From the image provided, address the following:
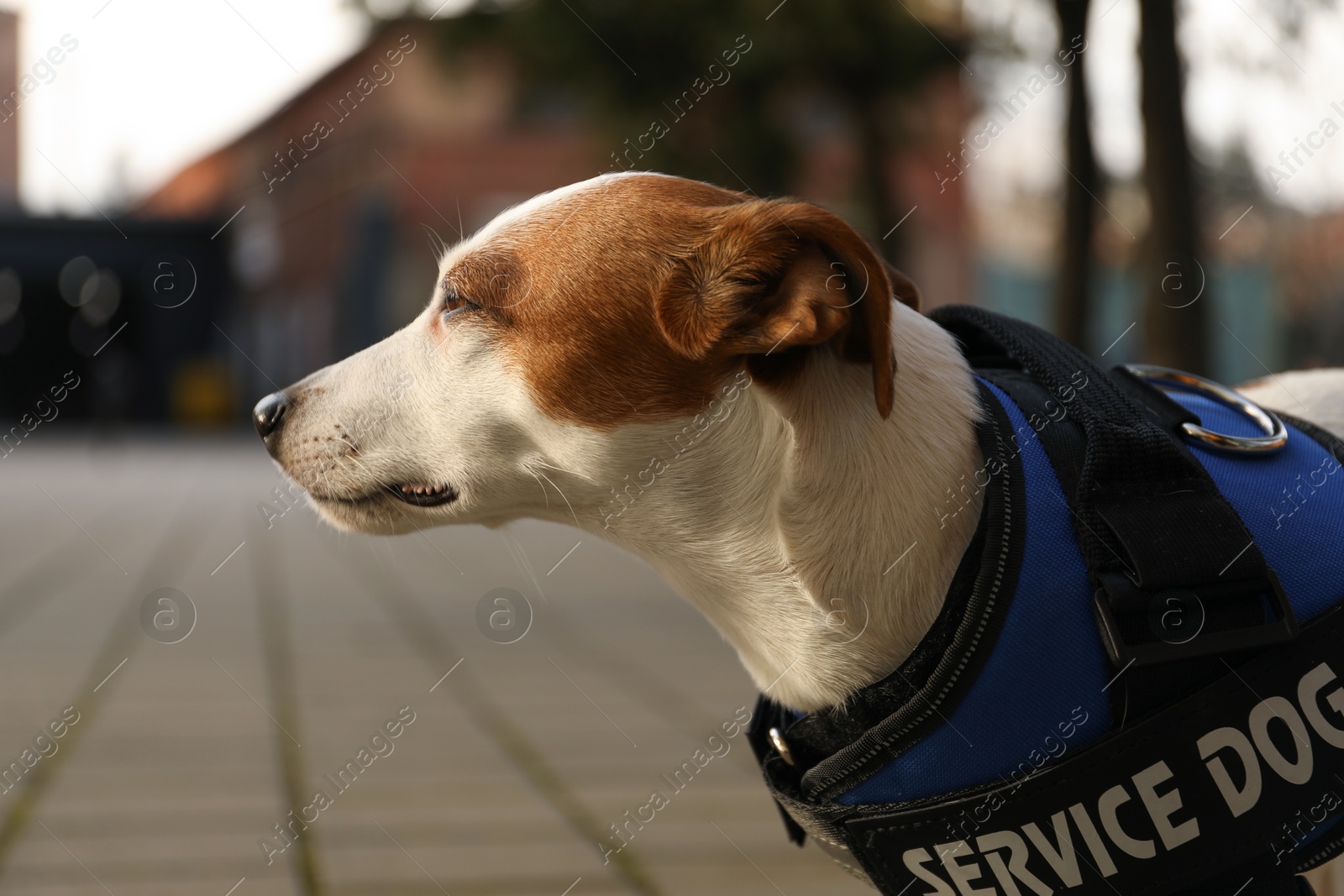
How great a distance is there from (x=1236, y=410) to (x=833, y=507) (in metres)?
0.67

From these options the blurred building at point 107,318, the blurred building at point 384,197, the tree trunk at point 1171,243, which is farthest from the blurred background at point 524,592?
the blurred building at point 107,318

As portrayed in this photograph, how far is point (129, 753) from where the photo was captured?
13.1ft

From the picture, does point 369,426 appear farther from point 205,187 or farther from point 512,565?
point 205,187

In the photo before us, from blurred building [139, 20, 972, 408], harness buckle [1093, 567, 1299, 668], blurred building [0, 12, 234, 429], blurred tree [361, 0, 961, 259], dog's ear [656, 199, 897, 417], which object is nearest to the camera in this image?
harness buckle [1093, 567, 1299, 668]

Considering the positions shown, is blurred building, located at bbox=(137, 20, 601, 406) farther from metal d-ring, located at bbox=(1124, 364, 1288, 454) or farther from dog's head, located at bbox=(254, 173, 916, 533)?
metal d-ring, located at bbox=(1124, 364, 1288, 454)

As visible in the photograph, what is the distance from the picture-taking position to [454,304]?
228 centimetres

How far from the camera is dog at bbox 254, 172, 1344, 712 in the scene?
1.82 m

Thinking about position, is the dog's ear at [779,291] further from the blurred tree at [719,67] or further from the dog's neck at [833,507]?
the blurred tree at [719,67]

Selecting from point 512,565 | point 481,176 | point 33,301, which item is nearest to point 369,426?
point 512,565

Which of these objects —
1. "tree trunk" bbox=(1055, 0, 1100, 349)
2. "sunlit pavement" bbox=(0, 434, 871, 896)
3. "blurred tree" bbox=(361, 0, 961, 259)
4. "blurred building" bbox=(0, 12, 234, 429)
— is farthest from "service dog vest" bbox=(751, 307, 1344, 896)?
"blurred building" bbox=(0, 12, 234, 429)

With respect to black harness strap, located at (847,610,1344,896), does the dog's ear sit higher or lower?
higher

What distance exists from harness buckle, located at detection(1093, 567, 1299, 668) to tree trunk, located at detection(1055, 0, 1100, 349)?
411cm

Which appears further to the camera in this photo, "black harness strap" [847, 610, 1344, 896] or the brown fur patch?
the brown fur patch

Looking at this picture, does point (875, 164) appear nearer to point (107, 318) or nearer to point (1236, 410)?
point (1236, 410)
